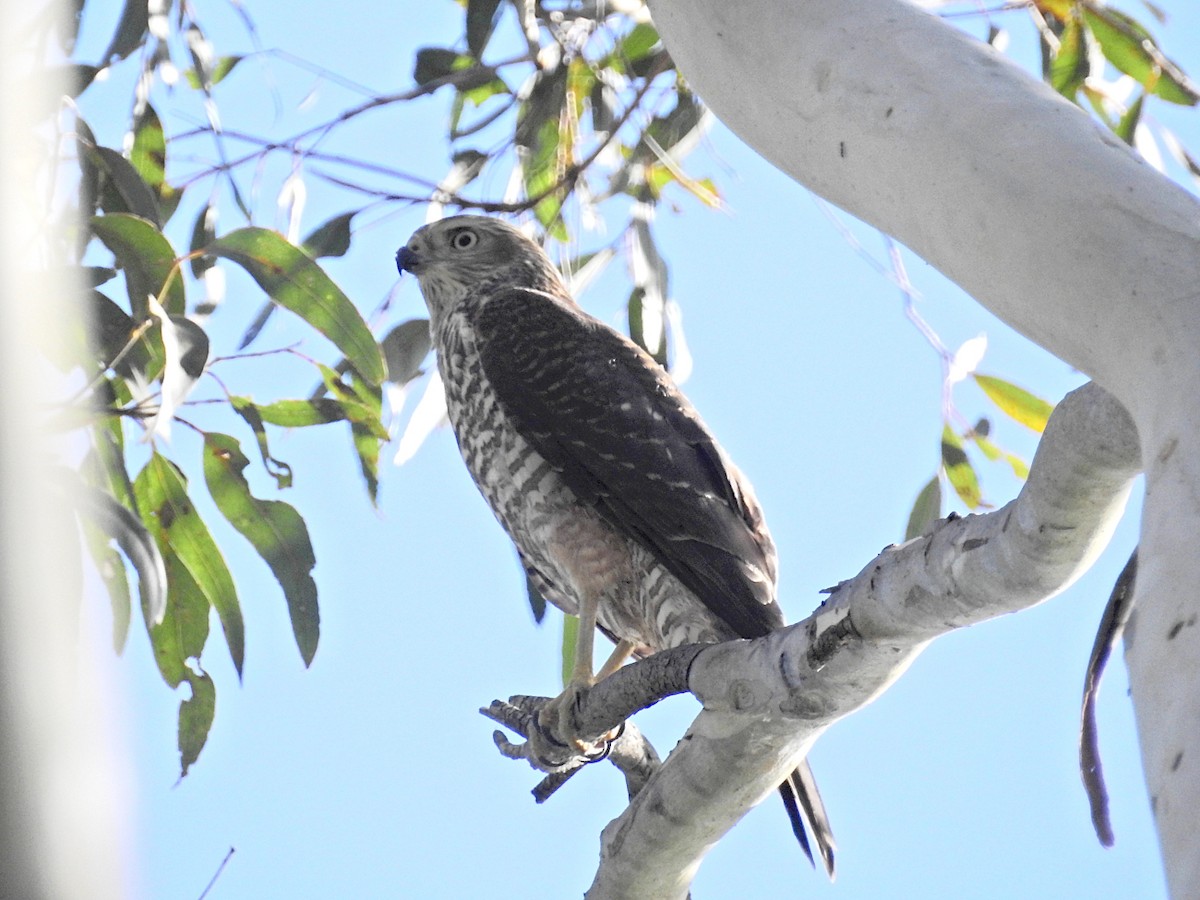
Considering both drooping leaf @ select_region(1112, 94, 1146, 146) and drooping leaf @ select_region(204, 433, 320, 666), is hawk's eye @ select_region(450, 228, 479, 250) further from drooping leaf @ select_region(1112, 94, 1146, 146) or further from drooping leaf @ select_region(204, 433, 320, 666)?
drooping leaf @ select_region(1112, 94, 1146, 146)

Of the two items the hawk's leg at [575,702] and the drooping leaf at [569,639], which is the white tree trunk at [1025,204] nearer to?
the hawk's leg at [575,702]

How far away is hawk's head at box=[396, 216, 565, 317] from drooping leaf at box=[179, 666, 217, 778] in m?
1.11

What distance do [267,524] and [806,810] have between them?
1.29m

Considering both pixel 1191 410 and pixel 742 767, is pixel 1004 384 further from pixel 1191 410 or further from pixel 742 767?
pixel 1191 410

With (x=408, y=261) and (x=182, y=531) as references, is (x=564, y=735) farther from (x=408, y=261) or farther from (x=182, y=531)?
(x=408, y=261)

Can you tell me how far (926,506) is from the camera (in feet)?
9.95

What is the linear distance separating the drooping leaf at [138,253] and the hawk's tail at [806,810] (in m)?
1.50

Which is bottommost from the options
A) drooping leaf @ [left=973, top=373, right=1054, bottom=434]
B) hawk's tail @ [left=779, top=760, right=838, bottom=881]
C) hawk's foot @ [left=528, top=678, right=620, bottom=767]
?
hawk's tail @ [left=779, top=760, right=838, bottom=881]

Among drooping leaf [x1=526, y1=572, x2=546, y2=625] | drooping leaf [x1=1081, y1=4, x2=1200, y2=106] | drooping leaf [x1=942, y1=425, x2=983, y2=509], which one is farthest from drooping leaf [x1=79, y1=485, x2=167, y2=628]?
drooping leaf [x1=1081, y1=4, x2=1200, y2=106]

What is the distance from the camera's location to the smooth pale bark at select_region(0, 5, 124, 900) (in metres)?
0.46

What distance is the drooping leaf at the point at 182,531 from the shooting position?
9.22ft

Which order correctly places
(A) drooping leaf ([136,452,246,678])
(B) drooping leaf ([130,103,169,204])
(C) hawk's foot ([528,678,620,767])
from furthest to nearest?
(B) drooping leaf ([130,103,169,204]) < (A) drooping leaf ([136,452,246,678]) < (C) hawk's foot ([528,678,620,767])

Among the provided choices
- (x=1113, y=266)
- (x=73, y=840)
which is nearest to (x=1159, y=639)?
(x=1113, y=266)

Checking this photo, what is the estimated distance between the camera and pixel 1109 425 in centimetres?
131
